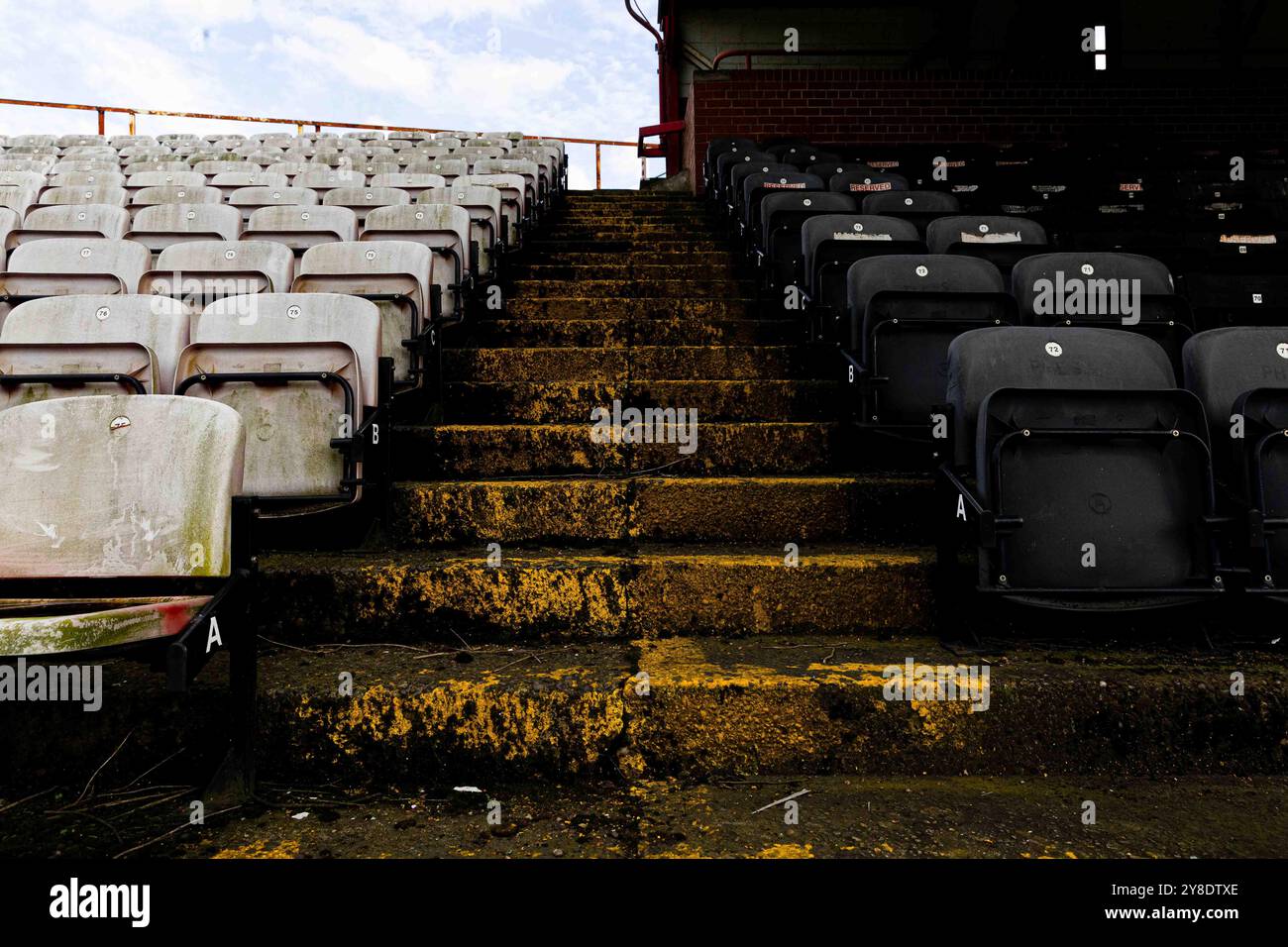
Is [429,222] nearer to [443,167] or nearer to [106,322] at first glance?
[106,322]

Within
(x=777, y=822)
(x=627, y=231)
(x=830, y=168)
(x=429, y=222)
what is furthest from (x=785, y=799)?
(x=830, y=168)

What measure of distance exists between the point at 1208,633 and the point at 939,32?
10.6 metres

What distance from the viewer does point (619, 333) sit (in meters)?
3.49

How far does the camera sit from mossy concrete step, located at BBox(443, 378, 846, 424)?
9.43 feet

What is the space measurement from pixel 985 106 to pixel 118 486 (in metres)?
8.47

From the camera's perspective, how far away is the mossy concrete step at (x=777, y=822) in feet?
4.59

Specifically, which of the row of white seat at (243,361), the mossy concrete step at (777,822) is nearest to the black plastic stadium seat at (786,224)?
the row of white seat at (243,361)

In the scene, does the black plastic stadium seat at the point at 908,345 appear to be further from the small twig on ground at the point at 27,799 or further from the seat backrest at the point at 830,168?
the seat backrest at the point at 830,168

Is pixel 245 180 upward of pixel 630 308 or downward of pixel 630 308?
upward

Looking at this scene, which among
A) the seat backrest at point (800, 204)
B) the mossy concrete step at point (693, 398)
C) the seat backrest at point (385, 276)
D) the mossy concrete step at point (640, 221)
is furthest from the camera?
the mossy concrete step at point (640, 221)

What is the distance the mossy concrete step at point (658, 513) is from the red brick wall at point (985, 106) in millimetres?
6454

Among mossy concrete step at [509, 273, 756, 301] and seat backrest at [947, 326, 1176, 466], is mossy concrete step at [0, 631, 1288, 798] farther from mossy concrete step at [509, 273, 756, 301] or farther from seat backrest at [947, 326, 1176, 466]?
mossy concrete step at [509, 273, 756, 301]

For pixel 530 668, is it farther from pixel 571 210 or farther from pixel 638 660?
pixel 571 210
